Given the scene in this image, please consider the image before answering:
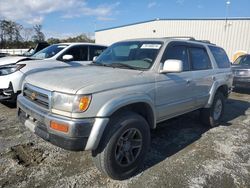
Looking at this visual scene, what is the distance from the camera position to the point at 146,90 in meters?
3.26

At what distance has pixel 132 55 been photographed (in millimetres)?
4016

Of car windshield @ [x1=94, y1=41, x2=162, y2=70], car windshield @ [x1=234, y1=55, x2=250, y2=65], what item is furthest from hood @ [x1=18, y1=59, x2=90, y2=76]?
car windshield @ [x1=234, y1=55, x2=250, y2=65]

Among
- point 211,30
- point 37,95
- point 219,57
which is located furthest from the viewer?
point 211,30

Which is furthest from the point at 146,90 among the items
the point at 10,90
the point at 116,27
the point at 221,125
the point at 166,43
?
the point at 116,27

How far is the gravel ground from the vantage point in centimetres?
307

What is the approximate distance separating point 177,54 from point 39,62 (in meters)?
3.69

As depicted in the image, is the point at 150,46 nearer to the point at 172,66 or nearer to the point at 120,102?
the point at 172,66

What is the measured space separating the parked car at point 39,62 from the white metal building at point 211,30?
15.0 m

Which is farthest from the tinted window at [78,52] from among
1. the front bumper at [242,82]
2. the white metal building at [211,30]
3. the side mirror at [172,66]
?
the white metal building at [211,30]

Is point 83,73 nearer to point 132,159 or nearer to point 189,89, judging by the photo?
point 132,159

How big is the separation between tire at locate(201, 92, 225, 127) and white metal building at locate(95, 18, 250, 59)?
15233 mm

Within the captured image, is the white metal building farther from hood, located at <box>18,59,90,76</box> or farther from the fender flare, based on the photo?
the fender flare

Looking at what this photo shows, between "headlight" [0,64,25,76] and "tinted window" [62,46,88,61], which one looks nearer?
"headlight" [0,64,25,76]

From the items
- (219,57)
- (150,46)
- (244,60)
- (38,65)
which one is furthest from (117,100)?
(244,60)
